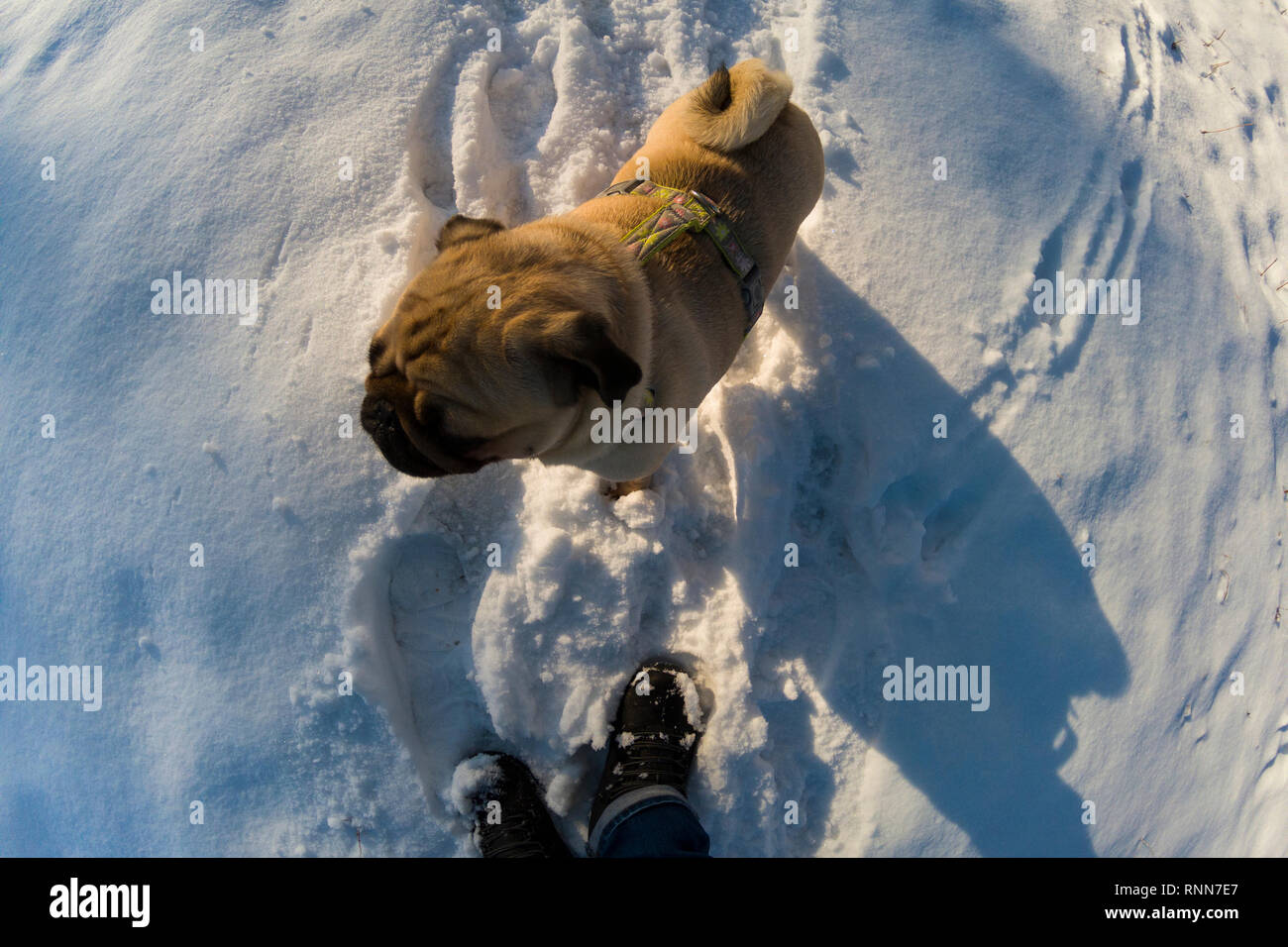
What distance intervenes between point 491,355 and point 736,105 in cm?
154

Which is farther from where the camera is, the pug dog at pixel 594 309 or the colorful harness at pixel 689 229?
the colorful harness at pixel 689 229

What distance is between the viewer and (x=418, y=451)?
2129 mm

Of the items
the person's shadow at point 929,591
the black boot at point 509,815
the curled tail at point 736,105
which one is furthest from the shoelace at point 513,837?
the curled tail at point 736,105

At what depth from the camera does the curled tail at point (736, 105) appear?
2.51 metres

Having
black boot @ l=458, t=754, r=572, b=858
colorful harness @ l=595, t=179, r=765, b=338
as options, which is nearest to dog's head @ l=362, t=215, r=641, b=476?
colorful harness @ l=595, t=179, r=765, b=338

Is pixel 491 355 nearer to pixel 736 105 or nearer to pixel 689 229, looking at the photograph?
pixel 689 229

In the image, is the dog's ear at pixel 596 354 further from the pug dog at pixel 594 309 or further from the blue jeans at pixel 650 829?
the blue jeans at pixel 650 829

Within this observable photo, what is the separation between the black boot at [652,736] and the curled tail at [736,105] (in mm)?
2446

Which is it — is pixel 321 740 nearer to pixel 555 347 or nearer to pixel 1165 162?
pixel 555 347

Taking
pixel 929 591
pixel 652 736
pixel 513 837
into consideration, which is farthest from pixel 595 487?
pixel 929 591

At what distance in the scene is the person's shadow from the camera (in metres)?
3.12

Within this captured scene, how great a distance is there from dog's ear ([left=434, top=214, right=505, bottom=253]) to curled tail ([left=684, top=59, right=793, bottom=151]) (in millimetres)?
1025
